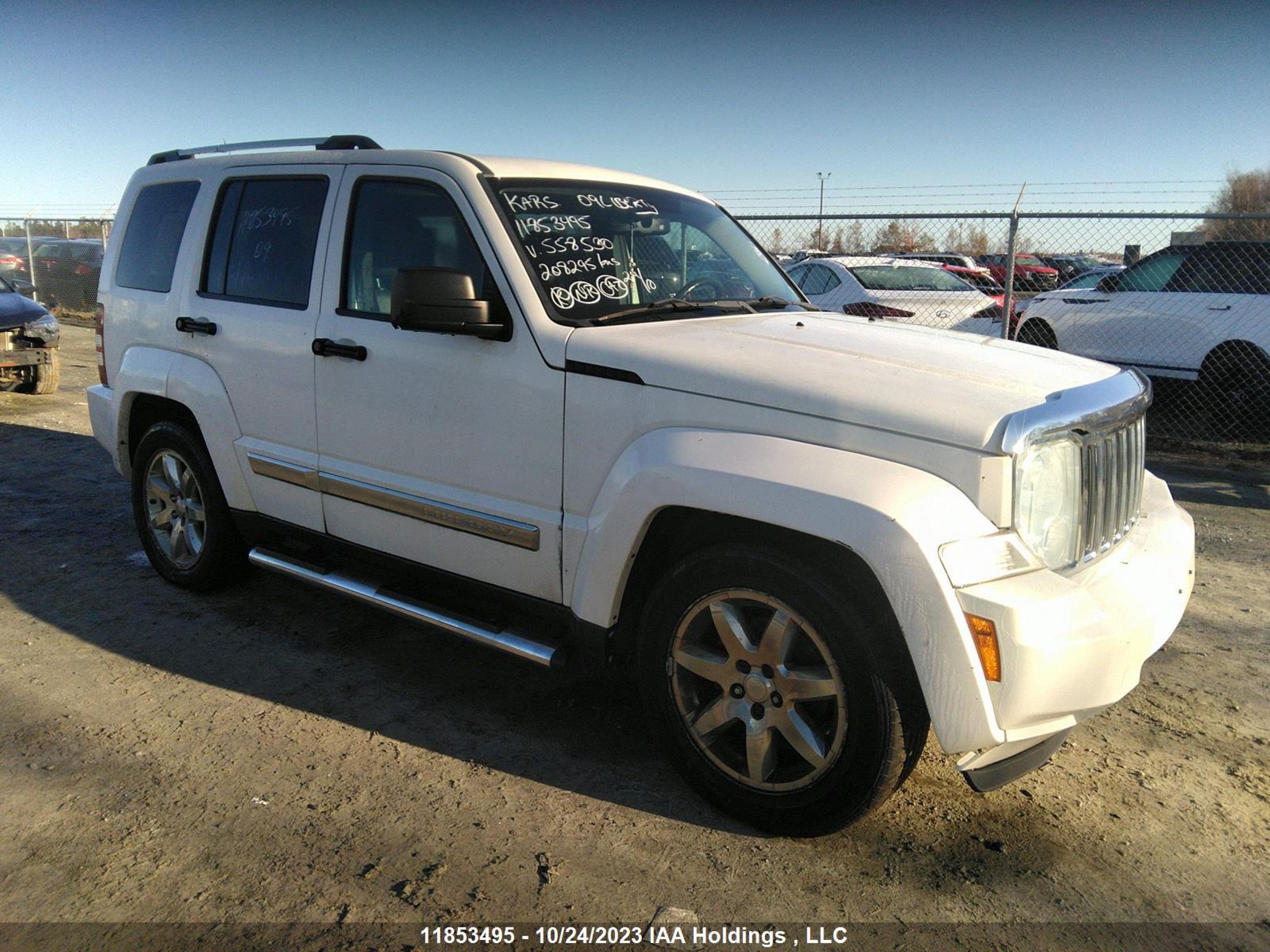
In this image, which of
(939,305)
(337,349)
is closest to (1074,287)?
(939,305)

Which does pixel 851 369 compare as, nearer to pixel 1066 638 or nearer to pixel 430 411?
pixel 1066 638

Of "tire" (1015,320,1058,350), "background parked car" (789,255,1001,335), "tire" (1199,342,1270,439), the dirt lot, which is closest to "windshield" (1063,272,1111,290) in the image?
"tire" (1015,320,1058,350)

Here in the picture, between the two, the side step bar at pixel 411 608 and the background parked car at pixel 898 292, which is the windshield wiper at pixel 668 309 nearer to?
the side step bar at pixel 411 608

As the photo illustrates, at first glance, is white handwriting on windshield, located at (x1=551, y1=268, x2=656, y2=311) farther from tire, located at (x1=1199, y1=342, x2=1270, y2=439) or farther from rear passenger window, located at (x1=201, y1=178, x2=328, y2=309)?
tire, located at (x1=1199, y1=342, x2=1270, y2=439)

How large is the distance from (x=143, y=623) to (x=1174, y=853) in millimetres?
4287

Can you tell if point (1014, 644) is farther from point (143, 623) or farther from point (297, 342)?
point (143, 623)

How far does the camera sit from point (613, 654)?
321 cm

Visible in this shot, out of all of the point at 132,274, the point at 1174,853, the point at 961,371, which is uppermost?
the point at 132,274

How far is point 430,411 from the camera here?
138 inches

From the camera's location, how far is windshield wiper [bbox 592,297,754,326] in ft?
10.9

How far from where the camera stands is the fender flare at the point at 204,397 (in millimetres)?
4352

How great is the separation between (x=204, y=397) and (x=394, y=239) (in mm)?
1324

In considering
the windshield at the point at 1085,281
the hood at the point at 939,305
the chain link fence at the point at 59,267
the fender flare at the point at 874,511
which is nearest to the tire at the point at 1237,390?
the windshield at the point at 1085,281

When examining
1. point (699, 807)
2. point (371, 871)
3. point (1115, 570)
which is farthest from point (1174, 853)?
point (371, 871)
